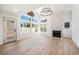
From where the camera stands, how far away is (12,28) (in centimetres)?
270

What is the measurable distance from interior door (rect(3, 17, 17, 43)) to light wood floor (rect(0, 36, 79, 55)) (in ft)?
0.40

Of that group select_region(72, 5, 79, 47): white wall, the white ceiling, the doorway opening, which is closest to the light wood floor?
select_region(72, 5, 79, 47): white wall

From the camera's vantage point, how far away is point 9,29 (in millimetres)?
2668

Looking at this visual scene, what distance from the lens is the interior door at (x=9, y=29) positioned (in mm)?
2622

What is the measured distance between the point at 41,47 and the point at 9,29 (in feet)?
2.76

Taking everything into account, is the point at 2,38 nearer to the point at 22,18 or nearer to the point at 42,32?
the point at 22,18

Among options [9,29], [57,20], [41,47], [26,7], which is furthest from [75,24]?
[9,29]

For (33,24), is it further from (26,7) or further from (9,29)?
(9,29)

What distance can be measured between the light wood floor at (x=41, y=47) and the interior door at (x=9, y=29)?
123 mm

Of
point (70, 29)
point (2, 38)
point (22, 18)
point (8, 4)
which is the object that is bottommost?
point (2, 38)

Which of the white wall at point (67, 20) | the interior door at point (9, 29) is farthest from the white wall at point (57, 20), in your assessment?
the interior door at point (9, 29)

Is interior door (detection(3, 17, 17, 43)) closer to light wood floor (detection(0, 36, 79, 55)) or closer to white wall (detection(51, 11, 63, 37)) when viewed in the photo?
light wood floor (detection(0, 36, 79, 55))
